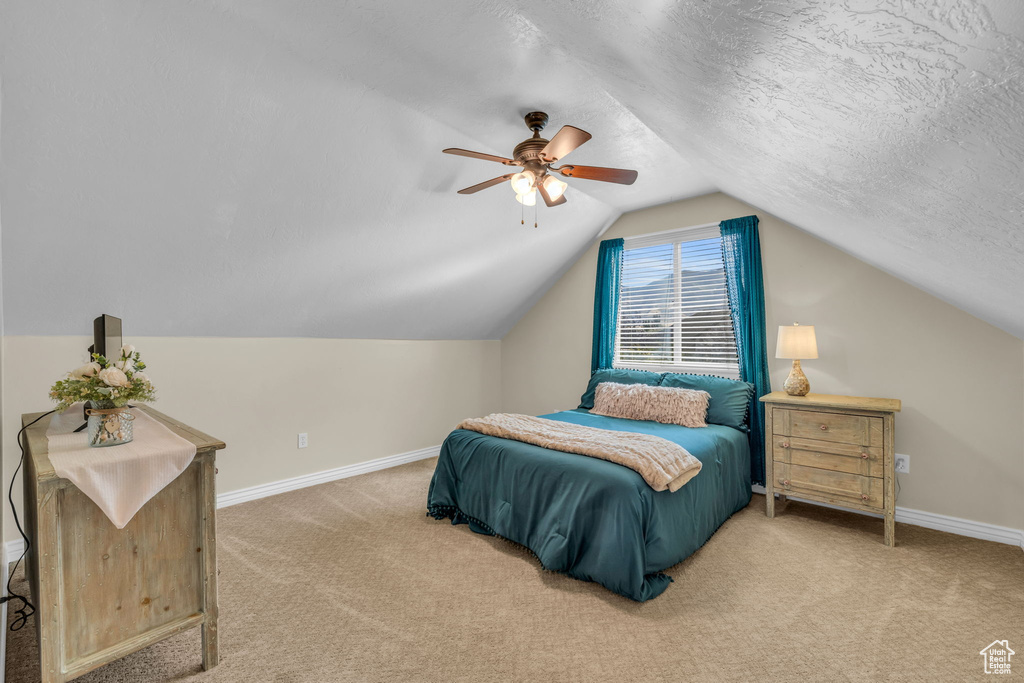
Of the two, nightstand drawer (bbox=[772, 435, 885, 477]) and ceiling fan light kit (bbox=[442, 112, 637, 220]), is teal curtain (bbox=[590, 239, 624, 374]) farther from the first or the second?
ceiling fan light kit (bbox=[442, 112, 637, 220])

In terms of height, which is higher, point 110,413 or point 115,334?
point 115,334

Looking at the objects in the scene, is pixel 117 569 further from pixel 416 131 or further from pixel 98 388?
pixel 416 131

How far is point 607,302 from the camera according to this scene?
14.9ft

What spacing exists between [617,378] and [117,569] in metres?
3.45

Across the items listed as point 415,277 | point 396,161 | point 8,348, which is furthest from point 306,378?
point 396,161

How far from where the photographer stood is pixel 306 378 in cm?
390

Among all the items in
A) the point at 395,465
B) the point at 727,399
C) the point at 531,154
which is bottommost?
the point at 395,465

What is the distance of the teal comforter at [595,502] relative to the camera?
7.36 feet

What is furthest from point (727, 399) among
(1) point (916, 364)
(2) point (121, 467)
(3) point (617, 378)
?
(2) point (121, 467)

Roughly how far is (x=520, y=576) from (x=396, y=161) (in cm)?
237

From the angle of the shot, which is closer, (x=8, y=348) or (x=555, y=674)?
(x=555, y=674)

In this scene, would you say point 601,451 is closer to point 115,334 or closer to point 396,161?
point 396,161

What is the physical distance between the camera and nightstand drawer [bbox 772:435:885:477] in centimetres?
280

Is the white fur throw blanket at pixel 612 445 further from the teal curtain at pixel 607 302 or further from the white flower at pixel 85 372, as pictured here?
the white flower at pixel 85 372
